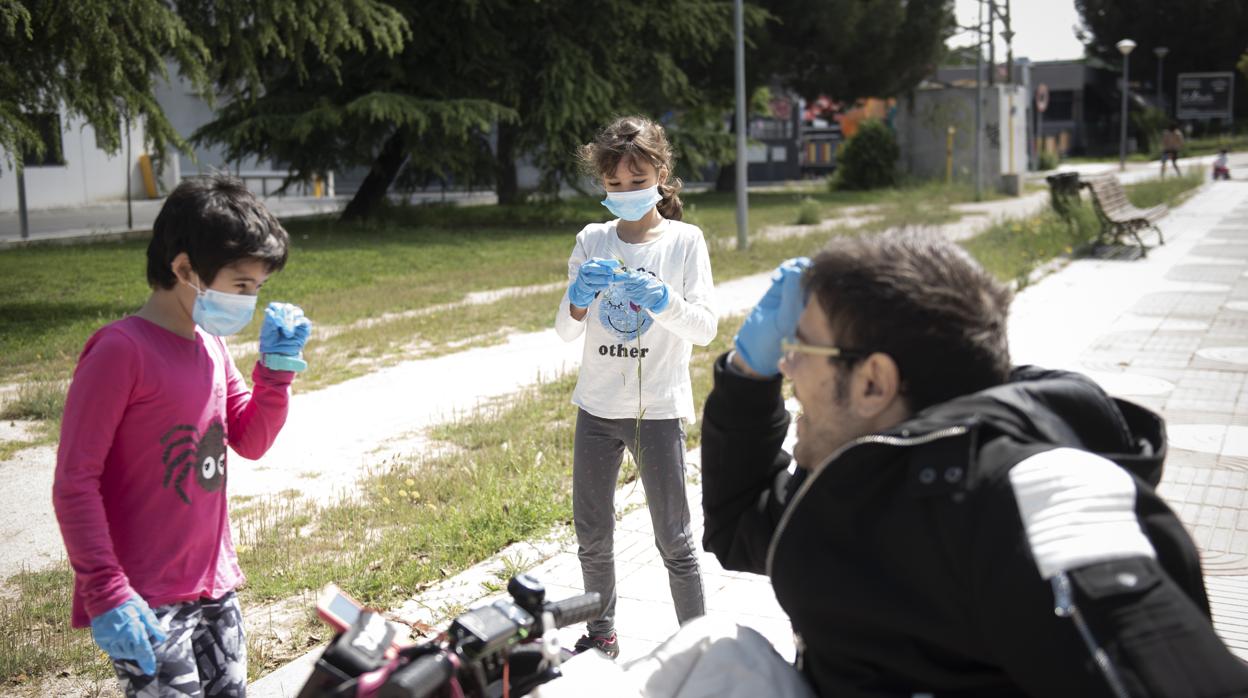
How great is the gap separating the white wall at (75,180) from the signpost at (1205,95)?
56105 millimetres

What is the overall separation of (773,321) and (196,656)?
Result: 150 cm

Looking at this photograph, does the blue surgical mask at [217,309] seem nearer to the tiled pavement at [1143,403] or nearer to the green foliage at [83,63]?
the tiled pavement at [1143,403]

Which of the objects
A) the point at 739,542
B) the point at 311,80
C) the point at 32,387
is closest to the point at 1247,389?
the point at 739,542

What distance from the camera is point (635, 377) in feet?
11.9

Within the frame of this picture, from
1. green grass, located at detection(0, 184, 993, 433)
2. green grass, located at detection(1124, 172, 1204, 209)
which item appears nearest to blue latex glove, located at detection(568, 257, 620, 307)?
green grass, located at detection(0, 184, 993, 433)

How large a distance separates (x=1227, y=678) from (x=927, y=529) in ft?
1.44

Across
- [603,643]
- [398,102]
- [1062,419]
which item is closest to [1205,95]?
[398,102]

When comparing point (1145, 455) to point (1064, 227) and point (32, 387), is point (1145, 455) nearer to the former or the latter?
point (32, 387)

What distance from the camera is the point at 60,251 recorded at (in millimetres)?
18219

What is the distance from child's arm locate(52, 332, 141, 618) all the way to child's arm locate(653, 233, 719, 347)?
1.53 metres

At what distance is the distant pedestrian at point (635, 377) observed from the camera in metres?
3.63

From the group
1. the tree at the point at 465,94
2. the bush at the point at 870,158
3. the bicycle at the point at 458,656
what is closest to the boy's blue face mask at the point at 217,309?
the bicycle at the point at 458,656

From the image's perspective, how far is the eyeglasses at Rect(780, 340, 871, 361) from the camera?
1938 millimetres

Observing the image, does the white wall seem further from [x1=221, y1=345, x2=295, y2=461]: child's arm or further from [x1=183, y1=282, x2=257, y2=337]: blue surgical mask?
[x1=183, y1=282, x2=257, y2=337]: blue surgical mask
